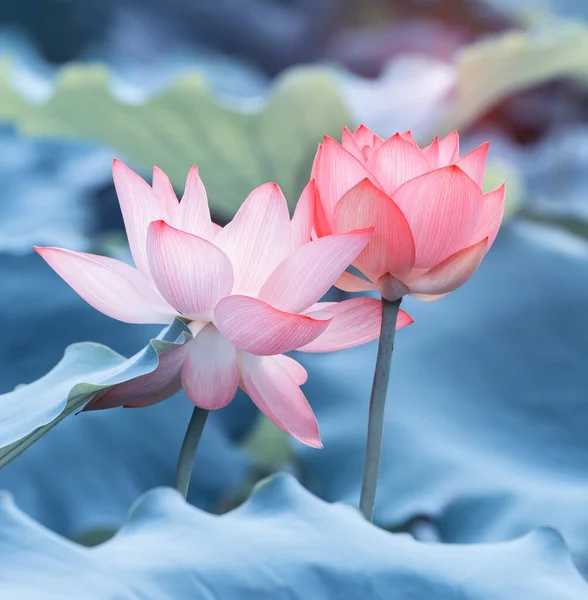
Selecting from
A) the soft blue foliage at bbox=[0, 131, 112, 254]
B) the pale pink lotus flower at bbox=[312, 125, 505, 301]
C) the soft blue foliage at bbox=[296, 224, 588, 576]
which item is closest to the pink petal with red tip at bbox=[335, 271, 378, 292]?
the pale pink lotus flower at bbox=[312, 125, 505, 301]

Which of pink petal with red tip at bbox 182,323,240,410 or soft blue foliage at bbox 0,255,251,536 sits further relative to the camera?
soft blue foliage at bbox 0,255,251,536

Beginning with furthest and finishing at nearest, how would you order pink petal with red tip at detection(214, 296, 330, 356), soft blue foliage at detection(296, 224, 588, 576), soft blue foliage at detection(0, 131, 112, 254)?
soft blue foliage at detection(0, 131, 112, 254)
soft blue foliage at detection(296, 224, 588, 576)
pink petal with red tip at detection(214, 296, 330, 356)

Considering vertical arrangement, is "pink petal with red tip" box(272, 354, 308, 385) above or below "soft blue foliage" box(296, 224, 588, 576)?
below

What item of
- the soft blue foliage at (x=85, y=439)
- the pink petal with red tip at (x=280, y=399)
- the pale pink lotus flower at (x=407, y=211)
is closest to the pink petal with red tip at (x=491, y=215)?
the pale pink lotus flower at (x=407, y=211)

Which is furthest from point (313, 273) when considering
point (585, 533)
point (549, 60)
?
point (549, 60)

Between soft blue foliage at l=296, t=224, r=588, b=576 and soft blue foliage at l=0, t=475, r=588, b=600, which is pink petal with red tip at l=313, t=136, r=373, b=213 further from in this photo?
soft blue foliage at l=296, t=224, r=588, b=576

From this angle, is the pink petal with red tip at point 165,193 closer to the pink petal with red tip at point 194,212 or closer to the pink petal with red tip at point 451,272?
the pink petal with red tip at point 194,212

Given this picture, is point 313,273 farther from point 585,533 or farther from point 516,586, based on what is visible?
point 585,533
